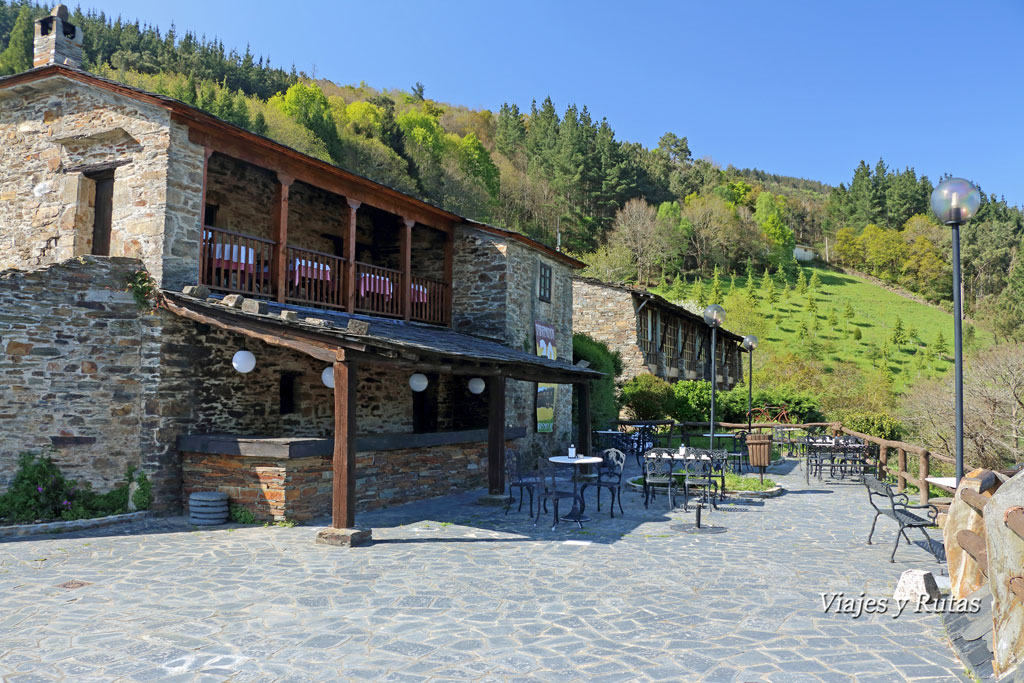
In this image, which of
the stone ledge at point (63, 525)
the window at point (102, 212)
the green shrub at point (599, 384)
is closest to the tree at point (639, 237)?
the green shrub at point (599, 384)

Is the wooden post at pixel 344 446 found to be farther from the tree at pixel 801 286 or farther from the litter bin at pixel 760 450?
the tree at pixel 801 286

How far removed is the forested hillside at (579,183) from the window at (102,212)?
83.9 ft

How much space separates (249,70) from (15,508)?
45.9m

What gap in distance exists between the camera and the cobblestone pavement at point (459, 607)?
4191 millimetres

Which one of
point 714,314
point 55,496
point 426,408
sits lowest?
point 55,496

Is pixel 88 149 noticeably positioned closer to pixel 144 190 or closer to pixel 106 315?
pixel 144 190

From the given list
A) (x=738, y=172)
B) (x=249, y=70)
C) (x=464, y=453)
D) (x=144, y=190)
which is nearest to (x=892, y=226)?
(x=738, y=172)

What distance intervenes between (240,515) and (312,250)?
16.1 feet

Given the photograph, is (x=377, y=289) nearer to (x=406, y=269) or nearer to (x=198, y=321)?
(x=406, y=269)

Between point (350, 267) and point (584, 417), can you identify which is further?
point (584, 417)

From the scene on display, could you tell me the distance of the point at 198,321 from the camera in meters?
8.80

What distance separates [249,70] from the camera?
46.9 m

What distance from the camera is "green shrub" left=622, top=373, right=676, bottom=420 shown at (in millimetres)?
22188

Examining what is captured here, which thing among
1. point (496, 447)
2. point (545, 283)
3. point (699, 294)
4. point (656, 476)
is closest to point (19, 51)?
point (545, 283)
